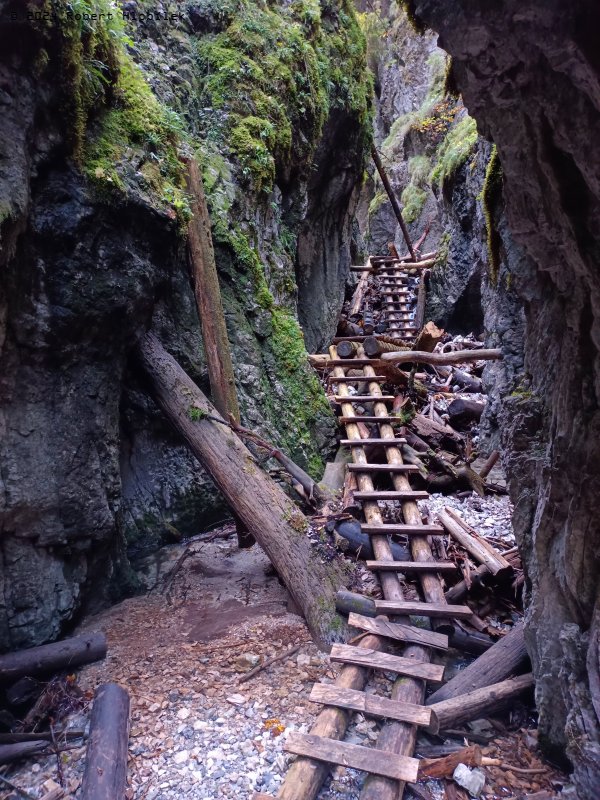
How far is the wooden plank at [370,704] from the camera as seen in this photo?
313cm

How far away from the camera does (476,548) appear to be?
504 cm

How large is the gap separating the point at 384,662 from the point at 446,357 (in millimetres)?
4911

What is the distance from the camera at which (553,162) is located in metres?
2.08

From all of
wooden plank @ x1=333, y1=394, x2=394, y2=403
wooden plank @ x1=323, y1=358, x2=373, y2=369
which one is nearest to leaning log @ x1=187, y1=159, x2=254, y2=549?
wooden plank @ x1=333, y1=394, x2=394, y2=403

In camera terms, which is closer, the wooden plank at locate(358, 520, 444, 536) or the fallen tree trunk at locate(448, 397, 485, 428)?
the wooden plank at locate(358, 520, 444, 536)

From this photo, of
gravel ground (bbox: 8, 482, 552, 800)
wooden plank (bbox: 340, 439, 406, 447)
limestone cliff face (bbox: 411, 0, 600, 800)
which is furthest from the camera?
wooden plank (bbox: 340, 439, 406, 447)

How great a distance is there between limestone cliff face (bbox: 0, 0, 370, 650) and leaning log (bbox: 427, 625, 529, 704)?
297 centimetres

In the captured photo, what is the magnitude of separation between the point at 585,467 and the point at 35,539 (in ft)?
12.6

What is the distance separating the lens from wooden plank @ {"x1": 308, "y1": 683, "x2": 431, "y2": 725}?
3133 mm

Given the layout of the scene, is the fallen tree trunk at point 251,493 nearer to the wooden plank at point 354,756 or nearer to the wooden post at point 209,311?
the wooden post at point 209,311

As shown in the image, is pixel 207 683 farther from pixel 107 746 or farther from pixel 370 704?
pixel 370 704

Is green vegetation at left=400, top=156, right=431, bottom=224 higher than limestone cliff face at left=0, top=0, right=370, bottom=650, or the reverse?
green vegetation at left=400, top=156, right=431, bottom=224

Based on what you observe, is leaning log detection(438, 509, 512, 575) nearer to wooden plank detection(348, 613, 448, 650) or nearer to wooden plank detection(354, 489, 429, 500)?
wooden plank detection(354, 489, 429, 500)

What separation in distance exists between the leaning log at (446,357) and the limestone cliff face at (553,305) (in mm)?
3554
